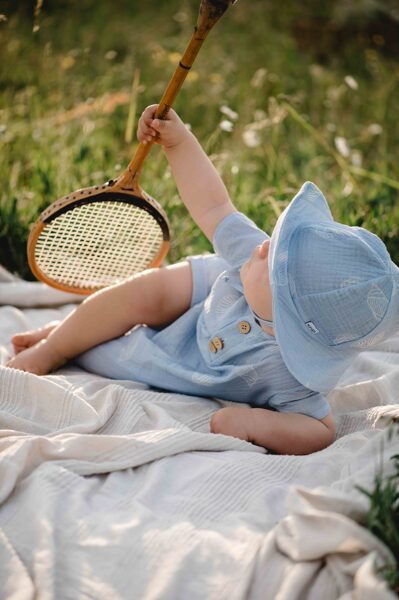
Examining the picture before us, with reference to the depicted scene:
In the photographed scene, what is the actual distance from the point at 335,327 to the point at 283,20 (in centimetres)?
479

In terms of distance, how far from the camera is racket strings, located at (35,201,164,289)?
7.30 ft

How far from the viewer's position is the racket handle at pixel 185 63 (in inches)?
68.6

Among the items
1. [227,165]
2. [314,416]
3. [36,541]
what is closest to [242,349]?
[314,416]

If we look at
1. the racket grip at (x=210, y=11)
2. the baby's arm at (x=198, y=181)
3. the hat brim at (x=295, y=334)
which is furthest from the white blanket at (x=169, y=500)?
the racket grip at (x=210, y=11)

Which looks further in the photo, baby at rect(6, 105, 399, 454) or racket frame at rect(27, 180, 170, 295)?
racket frame at rect(27, 180, 170, 295)

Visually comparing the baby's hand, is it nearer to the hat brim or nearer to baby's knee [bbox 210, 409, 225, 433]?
the hat brim

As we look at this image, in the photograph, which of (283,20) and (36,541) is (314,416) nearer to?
(36,541)

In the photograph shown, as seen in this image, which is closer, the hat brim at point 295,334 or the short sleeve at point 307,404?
the hat brim at point 295,334

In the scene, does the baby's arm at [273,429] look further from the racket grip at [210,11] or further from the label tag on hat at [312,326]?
the racket grip at [210,11]

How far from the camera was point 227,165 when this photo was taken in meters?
3.35

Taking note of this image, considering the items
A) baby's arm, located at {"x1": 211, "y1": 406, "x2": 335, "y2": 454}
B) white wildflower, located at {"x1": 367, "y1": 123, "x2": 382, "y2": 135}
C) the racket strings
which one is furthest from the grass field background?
baby's arm, located at {"x1": 211, "y1": 406, "x2": 335, "y2": 454}

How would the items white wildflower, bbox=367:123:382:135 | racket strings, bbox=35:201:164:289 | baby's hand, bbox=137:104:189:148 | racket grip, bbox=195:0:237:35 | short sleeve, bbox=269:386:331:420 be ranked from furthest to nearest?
white wildflower, bbox=367:123:382:135 < racket strings, bbox=35:201:164:289 < baby's hand, bbox=137:104:189:148 < short sleeve, bbox=269:386:331:420 < racket grip, bbox=195:0:237:35

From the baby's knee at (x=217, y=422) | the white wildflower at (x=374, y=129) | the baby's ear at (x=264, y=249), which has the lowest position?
Answer: the white wildflower at (x=374, y=129)

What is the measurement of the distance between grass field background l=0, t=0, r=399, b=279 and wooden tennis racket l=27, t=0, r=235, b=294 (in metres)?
0.51
